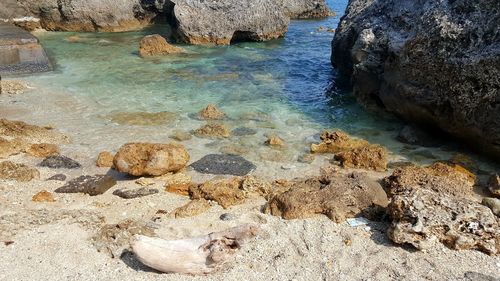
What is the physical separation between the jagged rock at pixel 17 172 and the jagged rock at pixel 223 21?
1271cm

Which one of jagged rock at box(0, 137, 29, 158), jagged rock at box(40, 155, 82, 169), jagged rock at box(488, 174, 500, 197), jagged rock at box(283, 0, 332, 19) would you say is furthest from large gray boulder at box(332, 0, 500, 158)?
jagged rock at box(283, 0, 332, 19)

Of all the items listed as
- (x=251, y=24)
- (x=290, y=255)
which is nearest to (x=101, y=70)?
(x=251, y=24)

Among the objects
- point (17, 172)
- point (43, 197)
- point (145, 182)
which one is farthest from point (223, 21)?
point (43, 197)

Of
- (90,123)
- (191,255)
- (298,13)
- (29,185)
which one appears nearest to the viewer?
(191,255)

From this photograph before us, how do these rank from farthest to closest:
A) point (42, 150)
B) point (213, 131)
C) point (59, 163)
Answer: point (213, 131), point (42, 150), point (59, 163)

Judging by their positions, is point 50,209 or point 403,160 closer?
point 50,209

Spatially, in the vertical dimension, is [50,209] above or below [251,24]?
below

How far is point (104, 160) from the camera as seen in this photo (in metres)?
8.23

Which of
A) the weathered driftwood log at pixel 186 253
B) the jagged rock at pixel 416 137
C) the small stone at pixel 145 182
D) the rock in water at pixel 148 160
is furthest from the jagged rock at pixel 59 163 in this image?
the jagged rock at pixel 416 137

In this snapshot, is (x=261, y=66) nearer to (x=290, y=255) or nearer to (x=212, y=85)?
(x=212, y=85)

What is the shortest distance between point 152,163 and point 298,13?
21805 mm

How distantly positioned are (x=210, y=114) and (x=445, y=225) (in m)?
6.47

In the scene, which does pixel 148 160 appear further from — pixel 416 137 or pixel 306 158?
pixel 416 137

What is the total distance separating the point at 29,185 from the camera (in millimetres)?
7215
